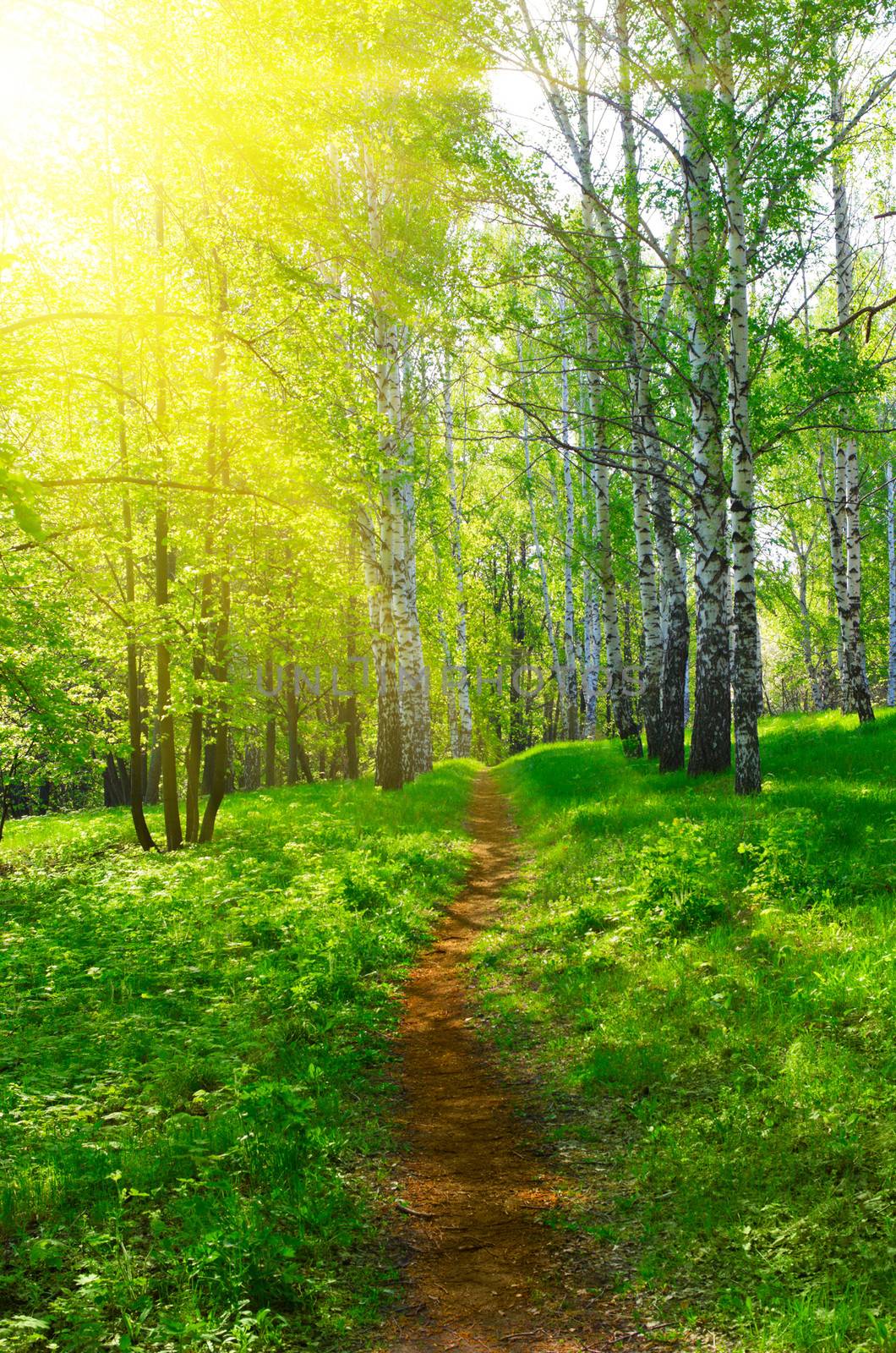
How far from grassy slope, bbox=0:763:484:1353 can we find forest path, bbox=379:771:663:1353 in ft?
0.75

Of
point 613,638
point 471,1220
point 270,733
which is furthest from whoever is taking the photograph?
point 270,733

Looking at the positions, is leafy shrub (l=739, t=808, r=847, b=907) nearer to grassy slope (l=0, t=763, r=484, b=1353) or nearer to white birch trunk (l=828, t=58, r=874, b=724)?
grassy slope (l=0, t=763, r=484, b=1353)

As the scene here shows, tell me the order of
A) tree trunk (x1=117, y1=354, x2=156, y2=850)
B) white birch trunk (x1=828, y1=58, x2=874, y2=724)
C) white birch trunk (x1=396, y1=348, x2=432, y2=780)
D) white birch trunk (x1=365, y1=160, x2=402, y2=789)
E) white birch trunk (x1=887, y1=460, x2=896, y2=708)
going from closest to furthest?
tree trunk (x1=117, y1=354, x2=156, y2=850) < white birch trunk (x1=828, y1=58, x2=874, y2=724) < white birch trunk (x1=365, y1=160, x2=402, y2=789) < white birch trunk (x1=396, y1=348, x2=432, y2=780) < white birch trunk (x1=887, y1=460, x2=896, y2=708)

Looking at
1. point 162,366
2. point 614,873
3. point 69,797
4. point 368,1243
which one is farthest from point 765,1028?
point 69,797

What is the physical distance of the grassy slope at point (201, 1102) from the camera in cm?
A: 365

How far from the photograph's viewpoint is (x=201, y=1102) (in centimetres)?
542

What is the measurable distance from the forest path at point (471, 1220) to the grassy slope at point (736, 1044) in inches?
12.4

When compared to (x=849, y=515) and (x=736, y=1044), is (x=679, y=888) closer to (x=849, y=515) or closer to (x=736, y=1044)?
(x=736, y=1044)

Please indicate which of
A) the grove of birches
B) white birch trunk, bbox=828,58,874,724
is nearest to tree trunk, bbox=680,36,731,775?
the grove of birches

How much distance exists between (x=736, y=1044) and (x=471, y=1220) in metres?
2.06

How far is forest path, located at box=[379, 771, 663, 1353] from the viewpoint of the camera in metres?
3.57

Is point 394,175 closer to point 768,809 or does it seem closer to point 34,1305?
point 768,809

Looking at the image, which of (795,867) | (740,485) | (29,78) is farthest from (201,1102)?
(29,78)

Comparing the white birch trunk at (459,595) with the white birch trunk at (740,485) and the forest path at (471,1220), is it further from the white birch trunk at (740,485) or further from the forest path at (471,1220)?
the forest path at (471,1220)
